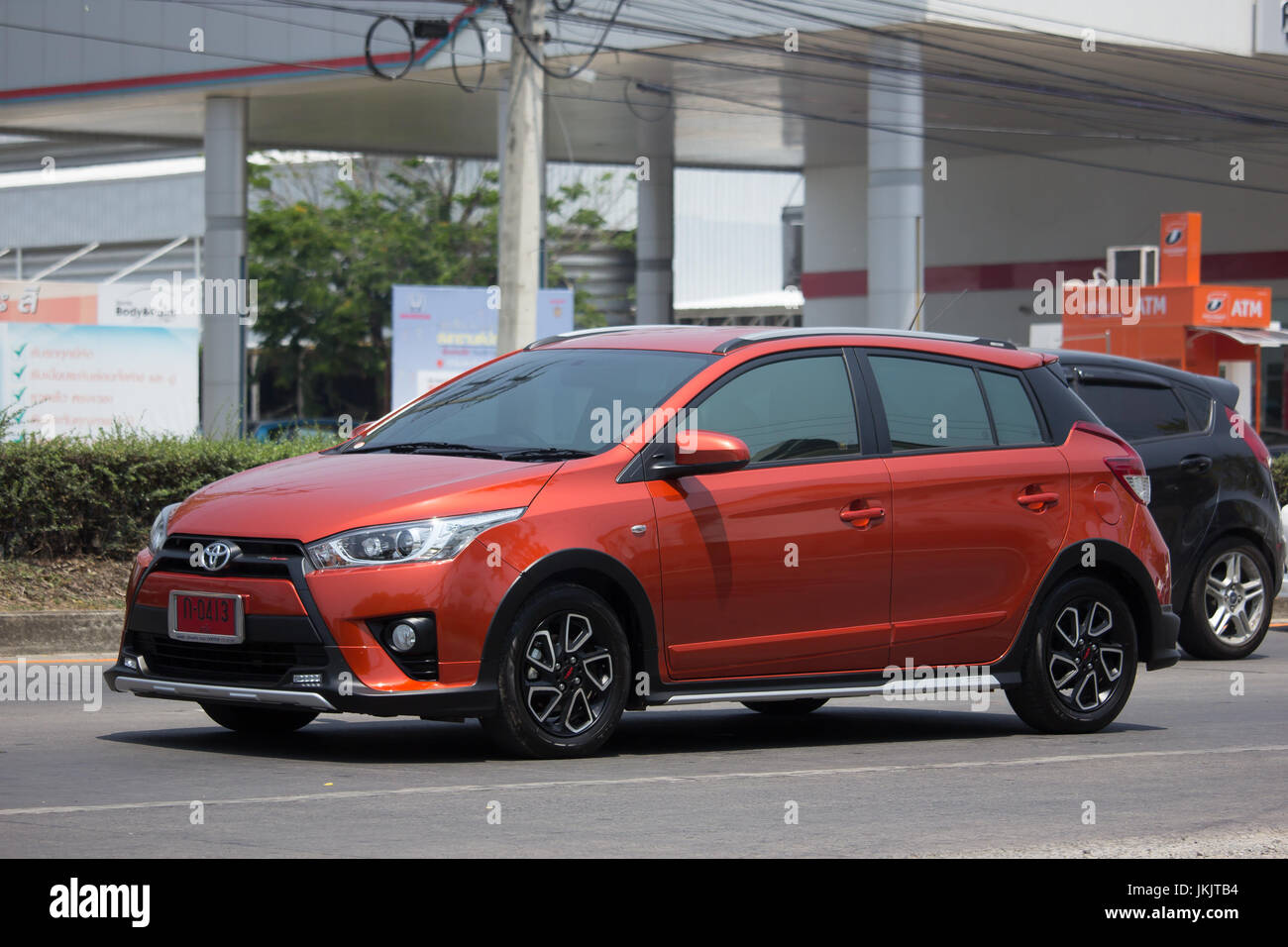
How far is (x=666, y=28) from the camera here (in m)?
26.8

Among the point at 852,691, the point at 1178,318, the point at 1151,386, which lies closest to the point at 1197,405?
the point at 1151,386

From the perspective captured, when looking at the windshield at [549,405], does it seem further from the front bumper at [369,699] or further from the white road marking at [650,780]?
the white road marking at [650,780]

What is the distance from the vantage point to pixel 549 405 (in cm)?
779

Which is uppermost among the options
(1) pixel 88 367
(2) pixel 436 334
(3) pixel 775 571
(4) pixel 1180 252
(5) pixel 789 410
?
(4) pixel 1180 252

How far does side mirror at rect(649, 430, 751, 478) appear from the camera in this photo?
734 cm

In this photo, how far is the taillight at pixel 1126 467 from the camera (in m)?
8.86

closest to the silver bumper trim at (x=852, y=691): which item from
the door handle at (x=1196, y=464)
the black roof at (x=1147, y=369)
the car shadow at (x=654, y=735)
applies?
the car shadow at (x=654, y=735)

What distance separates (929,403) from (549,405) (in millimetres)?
1791

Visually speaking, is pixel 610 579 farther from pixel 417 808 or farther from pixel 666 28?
pixel 666 28

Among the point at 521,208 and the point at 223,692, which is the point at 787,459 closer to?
the point at 223,692

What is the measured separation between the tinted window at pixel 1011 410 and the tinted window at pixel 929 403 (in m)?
0.07

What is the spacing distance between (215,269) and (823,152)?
48.5 ft
